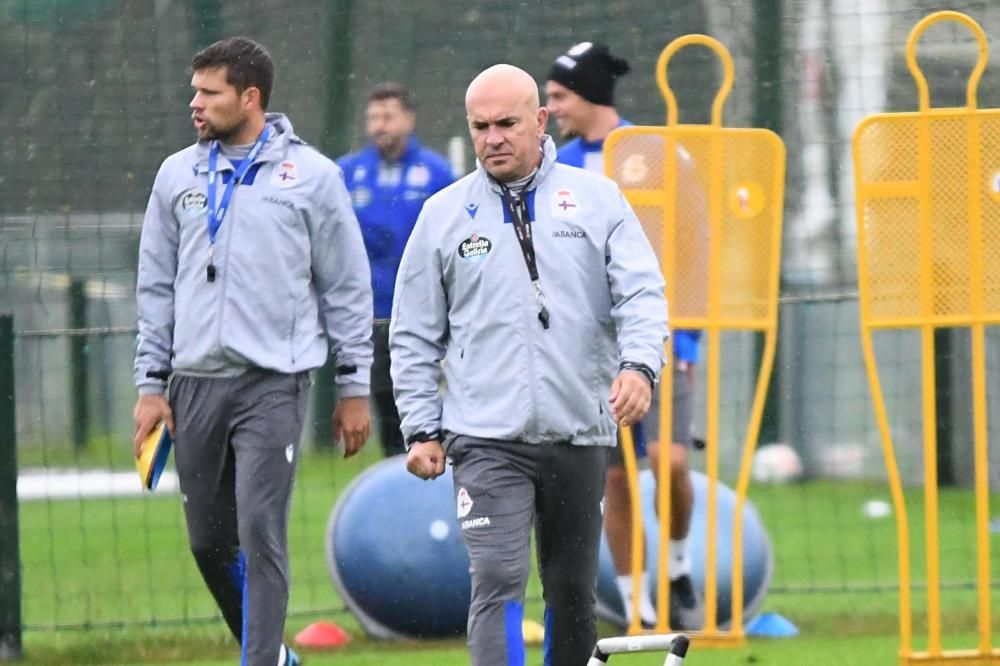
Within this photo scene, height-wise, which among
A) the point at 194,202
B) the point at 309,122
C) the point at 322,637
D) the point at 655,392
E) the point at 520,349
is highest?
the point at 309,122

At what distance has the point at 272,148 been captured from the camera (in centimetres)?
659

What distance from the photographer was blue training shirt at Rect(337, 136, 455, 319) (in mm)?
8547

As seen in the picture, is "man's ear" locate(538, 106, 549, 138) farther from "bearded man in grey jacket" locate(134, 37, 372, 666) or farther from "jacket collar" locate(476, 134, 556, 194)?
"bearded man in grey jacket" locate(134, 37, 372, 666)

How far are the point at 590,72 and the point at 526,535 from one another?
2849mm

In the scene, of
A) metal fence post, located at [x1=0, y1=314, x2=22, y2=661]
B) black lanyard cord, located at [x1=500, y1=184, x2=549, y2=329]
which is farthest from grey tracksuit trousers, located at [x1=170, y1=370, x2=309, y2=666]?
metal fence post, located at [x1=0, y1=314, x2=22, y2=661]

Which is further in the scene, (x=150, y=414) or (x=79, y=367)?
(x=79, y=367)

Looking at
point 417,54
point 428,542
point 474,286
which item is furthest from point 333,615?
point 474,286

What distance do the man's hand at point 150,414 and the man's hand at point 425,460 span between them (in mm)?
1200

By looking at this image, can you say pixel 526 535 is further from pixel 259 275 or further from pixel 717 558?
pixel 717 558

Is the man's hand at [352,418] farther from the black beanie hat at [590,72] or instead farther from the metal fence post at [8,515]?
Answer: the black beanie hat at [590,72]

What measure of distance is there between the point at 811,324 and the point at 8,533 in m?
4.65

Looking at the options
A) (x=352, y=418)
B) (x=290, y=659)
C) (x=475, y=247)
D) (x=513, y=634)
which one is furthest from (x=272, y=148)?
(x=513, y=634)

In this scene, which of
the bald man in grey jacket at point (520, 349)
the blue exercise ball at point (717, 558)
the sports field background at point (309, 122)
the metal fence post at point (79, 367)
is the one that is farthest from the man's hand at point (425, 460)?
the metal fence post at point (79, 367)

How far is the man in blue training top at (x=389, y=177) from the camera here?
8508 mm
